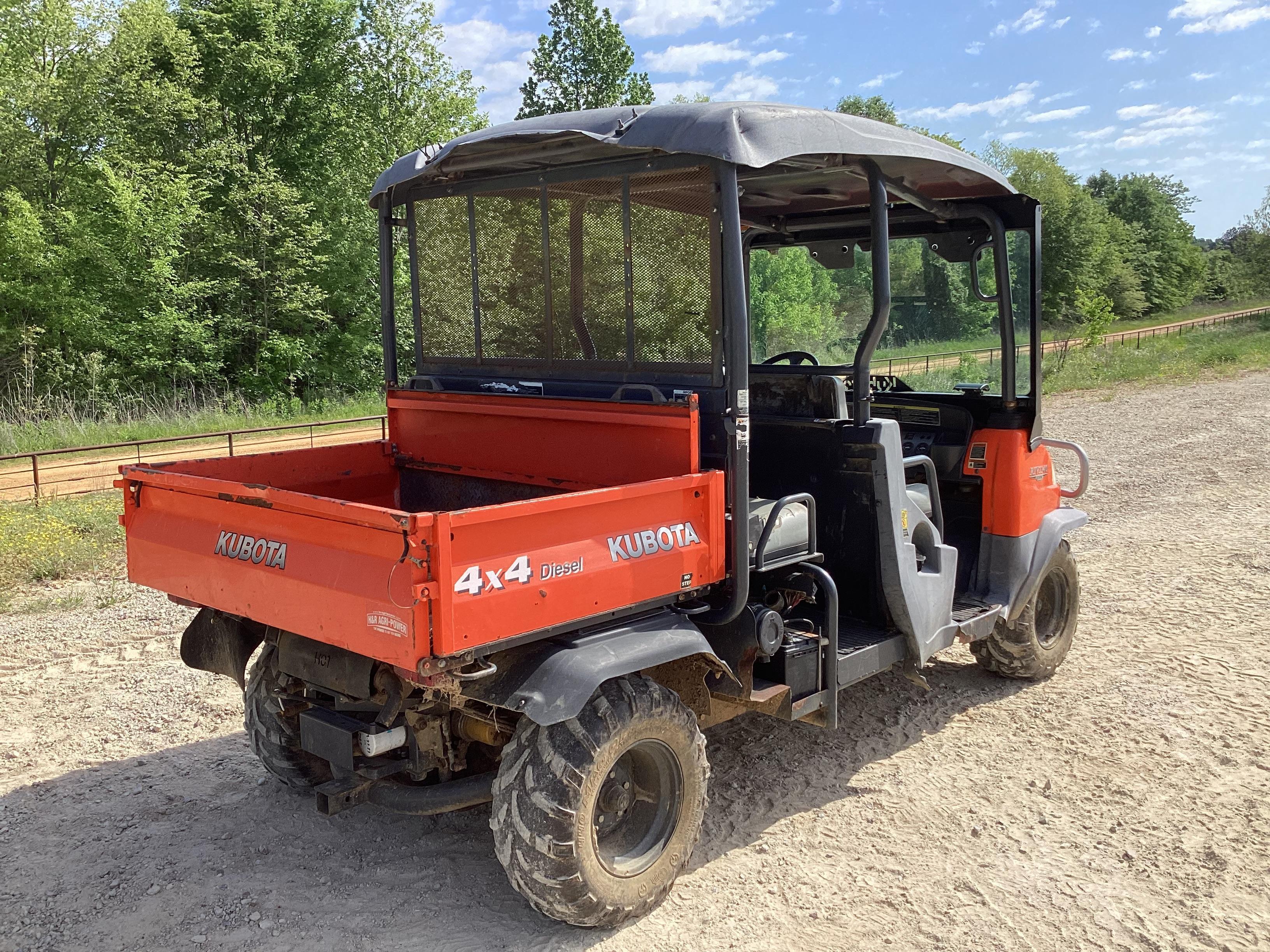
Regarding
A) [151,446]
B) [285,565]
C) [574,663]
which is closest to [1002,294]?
[574,663]

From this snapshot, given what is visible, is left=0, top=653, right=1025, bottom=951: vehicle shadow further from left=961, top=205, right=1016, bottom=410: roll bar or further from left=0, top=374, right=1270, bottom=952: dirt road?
left=961, top=205, right=1016, bottom=410: roll bar

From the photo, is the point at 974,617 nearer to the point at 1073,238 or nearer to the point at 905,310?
the point at 905,310

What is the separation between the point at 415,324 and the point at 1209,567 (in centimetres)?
643

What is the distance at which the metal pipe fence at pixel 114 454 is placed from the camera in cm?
1159

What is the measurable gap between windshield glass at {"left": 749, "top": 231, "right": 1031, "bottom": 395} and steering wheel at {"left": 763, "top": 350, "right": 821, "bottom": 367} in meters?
0.02

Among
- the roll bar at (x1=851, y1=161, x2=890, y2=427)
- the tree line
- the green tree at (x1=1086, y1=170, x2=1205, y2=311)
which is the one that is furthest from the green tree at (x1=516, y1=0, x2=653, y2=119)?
the green tree at (x1=1086, y1=170, x2=1205, y2=311)

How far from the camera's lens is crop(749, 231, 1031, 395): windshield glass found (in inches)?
214

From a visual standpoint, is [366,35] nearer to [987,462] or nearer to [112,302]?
[112,302]

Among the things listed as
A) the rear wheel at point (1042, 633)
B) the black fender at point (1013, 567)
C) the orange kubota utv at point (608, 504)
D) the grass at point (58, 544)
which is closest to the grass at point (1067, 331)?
the orange kubota utv at point (608, 504)

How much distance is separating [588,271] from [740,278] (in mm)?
731

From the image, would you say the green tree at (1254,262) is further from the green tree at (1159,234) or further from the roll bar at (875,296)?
the roll bar at (875,296)

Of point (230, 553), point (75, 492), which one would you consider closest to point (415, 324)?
point (230, 553)

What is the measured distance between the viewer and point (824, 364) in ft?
18.8

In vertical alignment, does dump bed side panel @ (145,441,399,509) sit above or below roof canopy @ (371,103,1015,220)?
below
